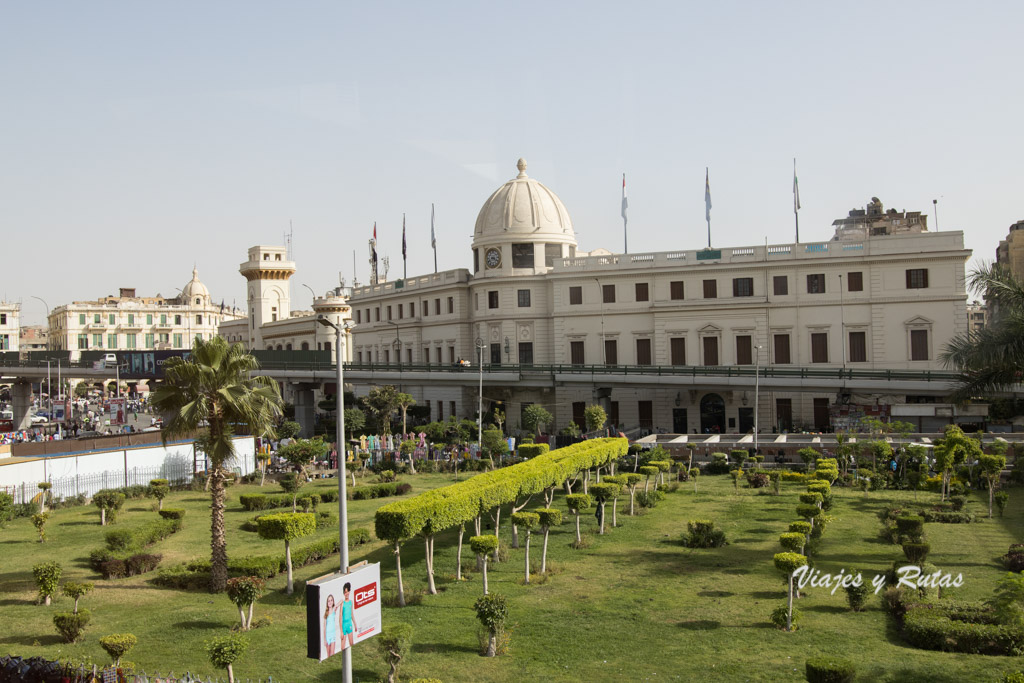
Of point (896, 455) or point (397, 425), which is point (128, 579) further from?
point (397, 425)

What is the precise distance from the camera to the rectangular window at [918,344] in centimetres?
5069

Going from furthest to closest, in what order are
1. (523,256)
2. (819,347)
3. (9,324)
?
1. (9,324)
2. (523,256)
3. (819,347)

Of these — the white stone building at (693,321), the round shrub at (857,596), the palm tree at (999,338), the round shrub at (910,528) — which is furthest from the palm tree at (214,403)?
the white stone building at (693,321)

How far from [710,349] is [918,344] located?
39.9 feet

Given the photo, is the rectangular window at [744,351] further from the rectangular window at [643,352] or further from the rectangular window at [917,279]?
the rectangular window at [917,279]

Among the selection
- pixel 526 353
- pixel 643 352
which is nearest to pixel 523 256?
pixel 526 353

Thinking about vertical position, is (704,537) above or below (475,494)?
below

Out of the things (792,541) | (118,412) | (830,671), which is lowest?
(830,671)

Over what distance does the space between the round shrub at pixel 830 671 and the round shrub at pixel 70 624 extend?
46.9 ft

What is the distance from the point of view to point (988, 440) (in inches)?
1487

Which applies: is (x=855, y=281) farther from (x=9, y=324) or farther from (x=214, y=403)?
(x=9, y=324)

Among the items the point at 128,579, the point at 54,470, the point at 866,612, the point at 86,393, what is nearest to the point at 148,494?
the point at 54,470

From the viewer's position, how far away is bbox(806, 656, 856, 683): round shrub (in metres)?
13.6

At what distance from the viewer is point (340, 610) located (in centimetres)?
1125
